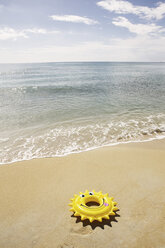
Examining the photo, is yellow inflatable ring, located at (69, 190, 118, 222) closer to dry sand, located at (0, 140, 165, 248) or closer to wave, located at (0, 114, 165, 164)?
dry sand, located at (0, 140, 165, 248)

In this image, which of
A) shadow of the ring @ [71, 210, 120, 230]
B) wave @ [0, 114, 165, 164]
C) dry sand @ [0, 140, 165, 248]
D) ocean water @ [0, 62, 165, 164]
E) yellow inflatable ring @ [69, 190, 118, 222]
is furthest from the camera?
ocean water @ [0, 62, 165, 164]

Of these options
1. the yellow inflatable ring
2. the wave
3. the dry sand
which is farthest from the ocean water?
the yellow inflatable ring

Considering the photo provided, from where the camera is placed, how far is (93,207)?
4504 millimetres

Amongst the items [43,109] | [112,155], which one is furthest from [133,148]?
[43,109]

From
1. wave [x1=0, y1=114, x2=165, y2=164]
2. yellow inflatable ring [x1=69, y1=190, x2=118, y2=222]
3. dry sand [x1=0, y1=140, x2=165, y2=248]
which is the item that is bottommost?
dry sand [x1=0, y1=140, x2=165, y2=248]

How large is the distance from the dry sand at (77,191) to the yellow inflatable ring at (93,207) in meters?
0.18

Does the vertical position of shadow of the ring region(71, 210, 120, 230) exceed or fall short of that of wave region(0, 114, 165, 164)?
it falls short

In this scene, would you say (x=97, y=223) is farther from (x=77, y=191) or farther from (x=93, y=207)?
(x=77, y=191)

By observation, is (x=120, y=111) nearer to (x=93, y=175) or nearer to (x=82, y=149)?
(x=82, y=149)

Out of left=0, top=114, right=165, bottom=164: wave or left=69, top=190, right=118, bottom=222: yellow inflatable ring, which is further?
left=0, top=114, right=165, bottom=164: wave

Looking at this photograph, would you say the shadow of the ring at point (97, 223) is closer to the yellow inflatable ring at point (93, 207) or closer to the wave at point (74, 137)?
the yellow inflatable ring at point (93, 207)

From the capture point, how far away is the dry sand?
12.7 ft

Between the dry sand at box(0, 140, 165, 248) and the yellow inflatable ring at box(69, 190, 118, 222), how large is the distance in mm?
182

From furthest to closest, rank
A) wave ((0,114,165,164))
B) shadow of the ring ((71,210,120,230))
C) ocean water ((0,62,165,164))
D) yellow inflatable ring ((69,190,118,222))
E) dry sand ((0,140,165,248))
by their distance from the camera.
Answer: ocean water ((0,62,165,164)) < wave ((0,114,165,164)) < yellow inflatable ring ((69,190,118,222)) < shadow of the ring ((71,210,120,230)) < dry sand ((0,140,165,248))
